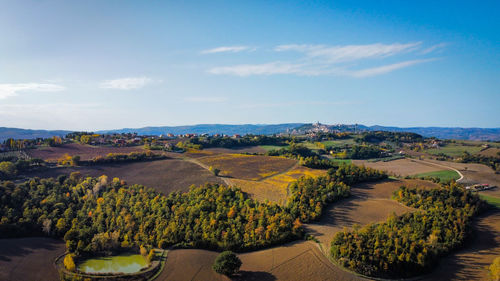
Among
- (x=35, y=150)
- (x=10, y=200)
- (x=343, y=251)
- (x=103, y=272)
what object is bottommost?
(x=103, y=272)

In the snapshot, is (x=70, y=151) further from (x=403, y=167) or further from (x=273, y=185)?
(x=403, y=167)

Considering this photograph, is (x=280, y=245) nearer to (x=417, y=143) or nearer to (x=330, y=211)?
→ (x=330, y=211)

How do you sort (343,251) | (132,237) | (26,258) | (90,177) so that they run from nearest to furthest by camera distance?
1. (343,251)
2. (26,258)
3. (132,237)
4. (90,177)

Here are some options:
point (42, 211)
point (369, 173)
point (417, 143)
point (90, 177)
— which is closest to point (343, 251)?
point (369, 173)

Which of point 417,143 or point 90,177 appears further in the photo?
point 417,143

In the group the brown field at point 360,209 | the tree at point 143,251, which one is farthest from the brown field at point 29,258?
the brown field at point 360,209

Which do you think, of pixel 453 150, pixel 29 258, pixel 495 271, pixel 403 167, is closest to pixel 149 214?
pixel 29 258

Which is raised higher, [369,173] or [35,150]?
[35,150]
